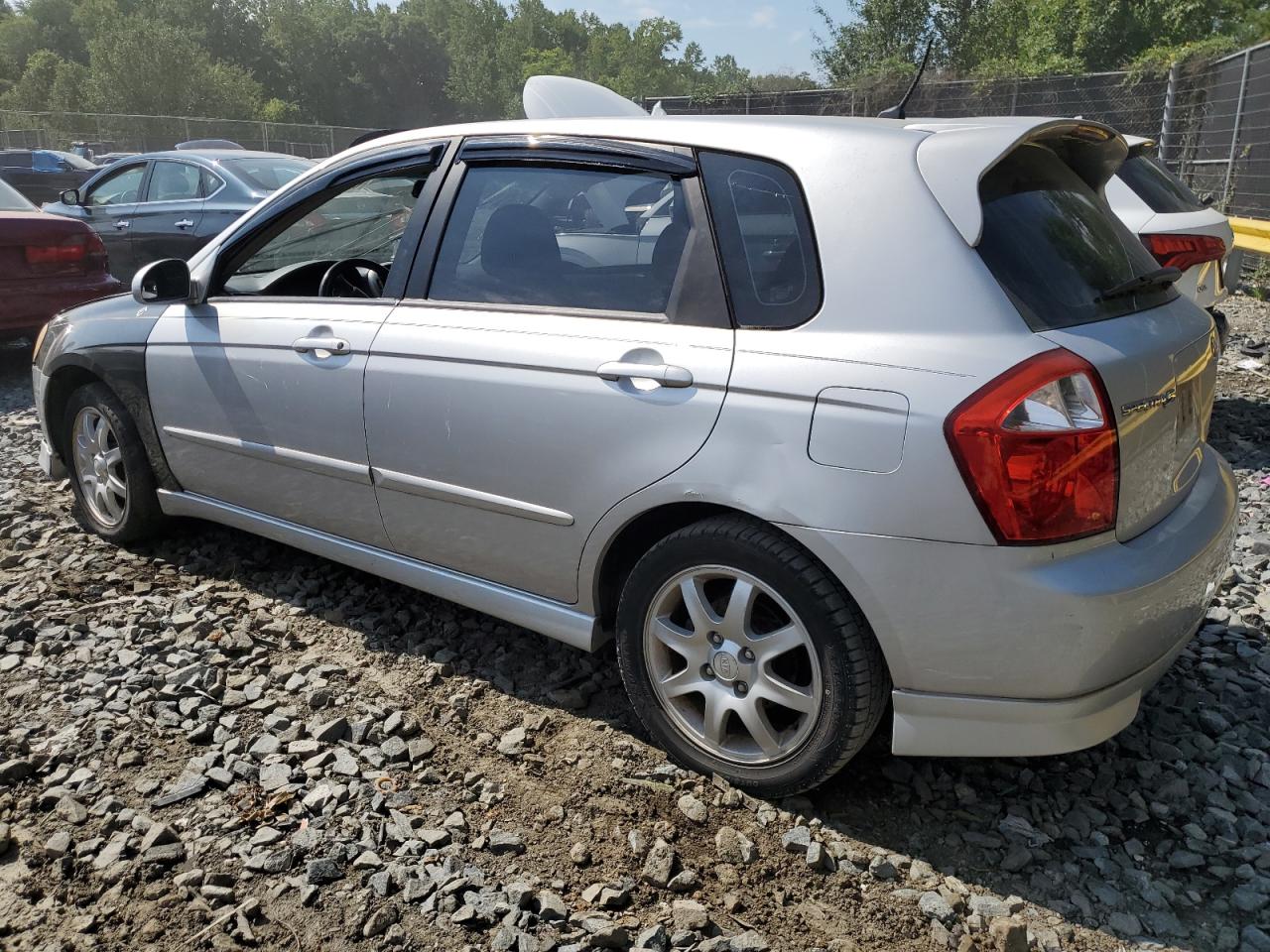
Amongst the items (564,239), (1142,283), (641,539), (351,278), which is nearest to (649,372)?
(641,539)

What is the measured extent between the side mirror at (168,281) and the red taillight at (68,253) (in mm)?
4334

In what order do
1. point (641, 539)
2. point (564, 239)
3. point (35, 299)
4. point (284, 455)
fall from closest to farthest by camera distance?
1. point (641, 539)
2. point (564, 239)
3. point (284, 455)
4. point (35, 299)

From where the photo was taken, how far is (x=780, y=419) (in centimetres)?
242

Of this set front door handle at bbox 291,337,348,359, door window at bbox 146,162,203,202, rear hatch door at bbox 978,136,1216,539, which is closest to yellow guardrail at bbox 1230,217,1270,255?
rear hatch door at bbox 978,136,1216,539

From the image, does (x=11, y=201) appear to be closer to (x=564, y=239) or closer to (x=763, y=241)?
(x=564, y=239)

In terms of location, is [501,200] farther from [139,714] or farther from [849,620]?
[139,714]

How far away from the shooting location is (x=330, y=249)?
4340mm

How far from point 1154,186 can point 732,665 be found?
18.2ft

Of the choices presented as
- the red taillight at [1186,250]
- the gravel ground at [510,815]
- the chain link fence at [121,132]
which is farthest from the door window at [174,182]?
the chain link fence at [121,132]

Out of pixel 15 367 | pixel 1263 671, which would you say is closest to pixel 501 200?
pixel 1263 671

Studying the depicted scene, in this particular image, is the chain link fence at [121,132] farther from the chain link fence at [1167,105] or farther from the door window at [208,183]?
the door window at [208,183]

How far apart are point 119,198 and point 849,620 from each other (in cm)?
1020

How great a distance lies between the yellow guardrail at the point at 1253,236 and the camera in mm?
7771

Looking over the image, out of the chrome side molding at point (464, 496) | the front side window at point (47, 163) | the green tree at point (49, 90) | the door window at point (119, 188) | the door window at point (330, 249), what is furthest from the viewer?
the green tree at point (49, 90)
